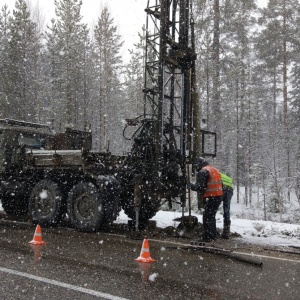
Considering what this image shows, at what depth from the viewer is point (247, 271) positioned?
6301 millimetres

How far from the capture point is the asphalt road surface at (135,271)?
16.5ft

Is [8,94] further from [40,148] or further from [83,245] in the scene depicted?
[83,245]

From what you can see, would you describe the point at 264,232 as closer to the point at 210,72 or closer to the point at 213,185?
the point at 213,185

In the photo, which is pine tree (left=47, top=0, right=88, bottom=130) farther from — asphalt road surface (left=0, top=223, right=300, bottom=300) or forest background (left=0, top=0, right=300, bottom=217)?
asphalt road surface (left=0, top=223, right=300, bottom=300)

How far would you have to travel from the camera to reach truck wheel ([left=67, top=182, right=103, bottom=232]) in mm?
9688

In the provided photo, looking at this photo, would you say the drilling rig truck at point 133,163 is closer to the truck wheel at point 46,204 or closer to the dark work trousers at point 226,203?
the truck wheel at point 46,204

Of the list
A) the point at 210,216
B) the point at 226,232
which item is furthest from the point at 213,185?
the point at 226,232

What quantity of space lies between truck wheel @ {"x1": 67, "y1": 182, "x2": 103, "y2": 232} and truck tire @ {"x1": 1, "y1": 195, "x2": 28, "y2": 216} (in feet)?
11.5

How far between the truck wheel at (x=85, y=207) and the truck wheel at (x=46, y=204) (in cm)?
42

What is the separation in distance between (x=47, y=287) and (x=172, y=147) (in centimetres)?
629

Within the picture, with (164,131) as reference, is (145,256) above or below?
below

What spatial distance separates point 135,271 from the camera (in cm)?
605

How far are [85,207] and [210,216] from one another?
3.03 metres

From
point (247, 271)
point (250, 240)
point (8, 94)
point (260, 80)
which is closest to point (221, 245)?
point (250, 240)
